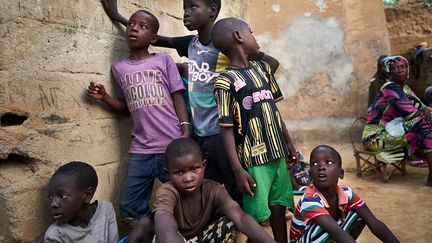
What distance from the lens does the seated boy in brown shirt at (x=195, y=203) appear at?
1.87 metres

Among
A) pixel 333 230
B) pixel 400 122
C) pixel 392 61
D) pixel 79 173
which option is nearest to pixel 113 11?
pixel 79 173

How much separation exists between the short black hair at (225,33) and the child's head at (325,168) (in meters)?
0.80

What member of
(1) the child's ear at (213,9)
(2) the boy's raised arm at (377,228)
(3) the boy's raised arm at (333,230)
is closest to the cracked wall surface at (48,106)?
(1) the child's ear at (213,9)

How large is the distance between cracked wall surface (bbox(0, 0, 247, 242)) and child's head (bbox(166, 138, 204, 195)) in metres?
0.70

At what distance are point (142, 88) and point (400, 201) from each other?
268 cm

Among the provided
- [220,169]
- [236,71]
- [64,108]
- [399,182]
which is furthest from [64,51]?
[399,182]

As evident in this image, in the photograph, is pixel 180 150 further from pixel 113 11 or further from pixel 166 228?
pixel 113 11

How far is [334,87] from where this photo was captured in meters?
6.86

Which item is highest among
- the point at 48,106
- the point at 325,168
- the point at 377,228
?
the point at 48,106

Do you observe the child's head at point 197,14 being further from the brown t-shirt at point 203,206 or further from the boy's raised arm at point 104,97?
the brown t-shirt at point 203,206

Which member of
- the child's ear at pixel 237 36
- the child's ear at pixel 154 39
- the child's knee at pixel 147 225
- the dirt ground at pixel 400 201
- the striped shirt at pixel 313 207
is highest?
the child's ear at pixel 154 39

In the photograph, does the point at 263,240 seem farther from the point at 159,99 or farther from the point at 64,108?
the point at 64,108

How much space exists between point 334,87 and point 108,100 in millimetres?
5371

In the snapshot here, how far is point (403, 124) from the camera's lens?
405 cm
